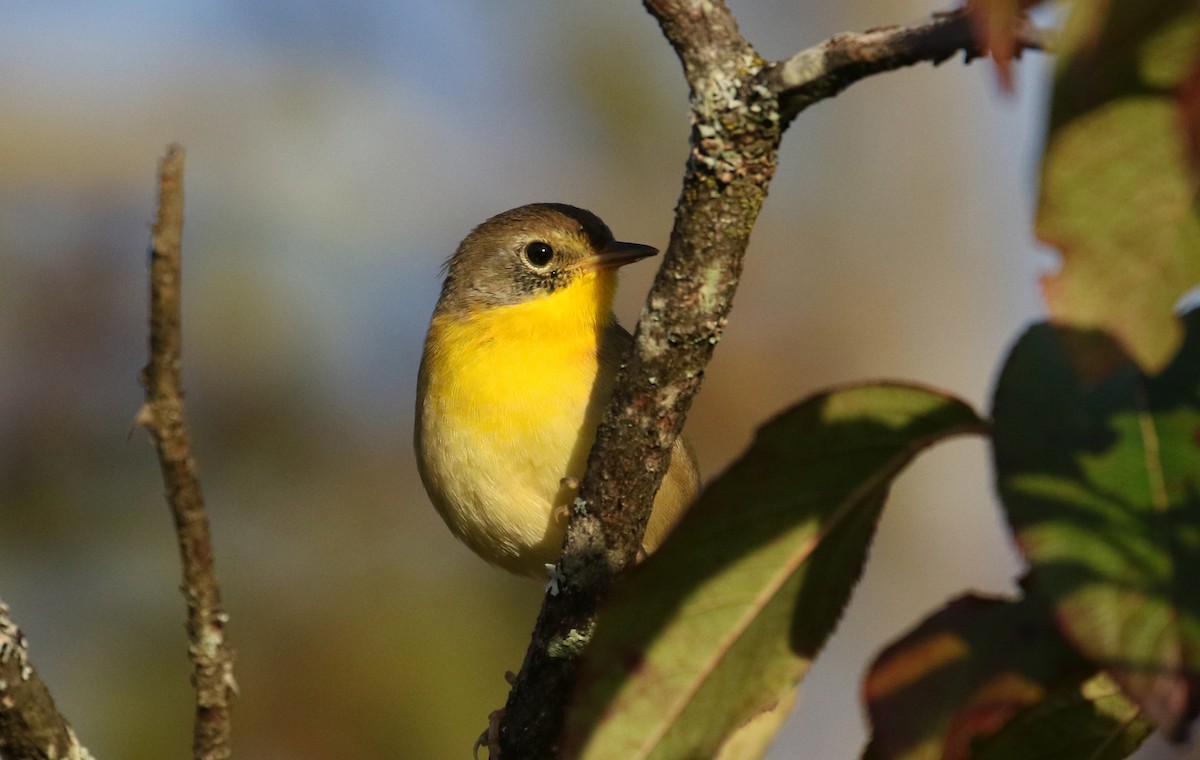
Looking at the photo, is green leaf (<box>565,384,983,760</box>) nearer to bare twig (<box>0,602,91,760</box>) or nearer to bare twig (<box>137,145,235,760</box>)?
bare twig (<box>137,145,235,760</box>)

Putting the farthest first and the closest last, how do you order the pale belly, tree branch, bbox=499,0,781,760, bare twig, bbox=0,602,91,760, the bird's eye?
the bird's eye < the pale belly < bare twig, bbox=0,602,91,760 < tree branch, bbox=499,0,781,760

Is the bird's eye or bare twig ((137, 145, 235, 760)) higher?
the bird's eye

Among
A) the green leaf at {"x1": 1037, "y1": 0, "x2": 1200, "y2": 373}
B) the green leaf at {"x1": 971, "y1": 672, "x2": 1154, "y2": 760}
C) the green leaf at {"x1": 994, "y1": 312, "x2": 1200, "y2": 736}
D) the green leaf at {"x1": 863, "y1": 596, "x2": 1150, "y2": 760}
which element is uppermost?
the green leaf at {"x1": 1037, "y1": 0, "x2": 1200, "y2": 373}

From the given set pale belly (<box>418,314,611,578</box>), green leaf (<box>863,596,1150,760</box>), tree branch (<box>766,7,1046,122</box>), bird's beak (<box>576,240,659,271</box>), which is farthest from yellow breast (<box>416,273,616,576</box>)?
green leaf (<box>863,596,1150,760</box>)

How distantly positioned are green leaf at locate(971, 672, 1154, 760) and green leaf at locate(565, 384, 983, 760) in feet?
1.36

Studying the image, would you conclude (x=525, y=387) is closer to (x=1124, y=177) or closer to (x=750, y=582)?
(x=750, y=582)

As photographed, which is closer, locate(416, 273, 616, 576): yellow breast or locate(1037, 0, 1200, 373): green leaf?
locate(1037, 0, 1200, 373): green leaf

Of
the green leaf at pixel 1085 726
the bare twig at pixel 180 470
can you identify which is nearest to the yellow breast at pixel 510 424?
the bare twig at pixel 180 470

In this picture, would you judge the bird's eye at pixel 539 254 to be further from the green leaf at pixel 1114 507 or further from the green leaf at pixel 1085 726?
the green leaf at pixel 1114 507

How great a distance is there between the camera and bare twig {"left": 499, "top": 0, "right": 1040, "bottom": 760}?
70.6 inches

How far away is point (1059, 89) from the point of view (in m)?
1.05

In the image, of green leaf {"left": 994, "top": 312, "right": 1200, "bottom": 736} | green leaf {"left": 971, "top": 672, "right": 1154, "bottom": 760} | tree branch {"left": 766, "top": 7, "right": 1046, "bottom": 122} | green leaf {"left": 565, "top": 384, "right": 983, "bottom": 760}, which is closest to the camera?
green leaf {"left": 994, "top": 312, "right": 1200, "bottom": 736}

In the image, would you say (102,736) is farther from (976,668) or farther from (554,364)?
(976,668)

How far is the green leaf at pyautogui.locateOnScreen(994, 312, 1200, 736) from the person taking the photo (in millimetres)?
1241
